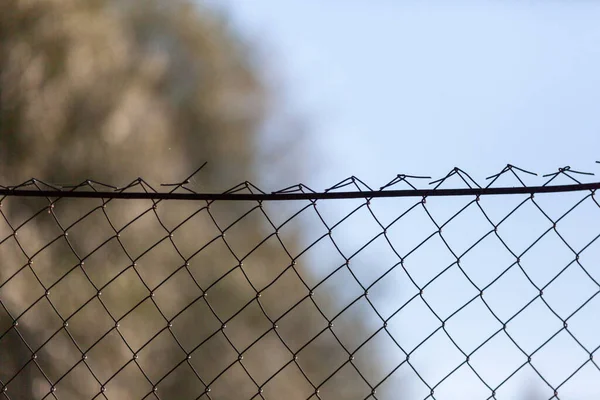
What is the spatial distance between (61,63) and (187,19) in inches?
31.7

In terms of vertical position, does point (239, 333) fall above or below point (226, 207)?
below

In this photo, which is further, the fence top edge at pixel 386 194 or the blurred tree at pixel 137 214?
the blurred tree at pixel 137 214

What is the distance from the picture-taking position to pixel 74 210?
3.21 m

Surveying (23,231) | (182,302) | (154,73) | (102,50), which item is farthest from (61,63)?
(182,302)

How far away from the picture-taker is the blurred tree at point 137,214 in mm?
2957

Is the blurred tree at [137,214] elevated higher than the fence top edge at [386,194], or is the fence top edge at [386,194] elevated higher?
the blurred tree at [137,214]

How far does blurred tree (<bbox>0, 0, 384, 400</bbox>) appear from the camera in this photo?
2957mm

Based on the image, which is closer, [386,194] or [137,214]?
[386,194]

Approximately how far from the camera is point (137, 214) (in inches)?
129

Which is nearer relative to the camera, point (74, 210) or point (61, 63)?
point (74, 210)

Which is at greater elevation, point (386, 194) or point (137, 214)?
point (137, 214)

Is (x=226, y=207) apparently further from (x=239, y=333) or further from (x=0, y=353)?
(x=0, y=353)

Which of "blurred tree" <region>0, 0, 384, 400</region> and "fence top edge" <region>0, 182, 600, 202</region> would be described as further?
"blurred tree" <region>0, 0, 384, 400</region>

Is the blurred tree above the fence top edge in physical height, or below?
above
